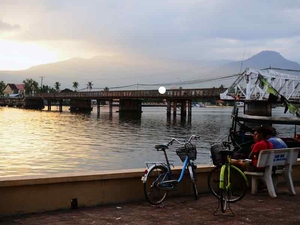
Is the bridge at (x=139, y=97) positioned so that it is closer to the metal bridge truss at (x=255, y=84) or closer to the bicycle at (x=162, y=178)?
the metal bridge truss at (x=255, y=84)

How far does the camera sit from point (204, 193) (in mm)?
8945

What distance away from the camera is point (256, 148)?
8539mm

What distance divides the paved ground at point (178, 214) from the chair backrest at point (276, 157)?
2.61ft

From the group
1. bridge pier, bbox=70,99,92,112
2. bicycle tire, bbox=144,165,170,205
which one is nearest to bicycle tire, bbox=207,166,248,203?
bicycle tire, bbox=144,165,170,205

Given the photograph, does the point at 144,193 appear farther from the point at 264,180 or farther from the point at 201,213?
the point at 264,180

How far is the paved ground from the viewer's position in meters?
6.75

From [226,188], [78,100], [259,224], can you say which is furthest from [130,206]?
[78,100]

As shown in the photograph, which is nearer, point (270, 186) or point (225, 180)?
point (225, 180)

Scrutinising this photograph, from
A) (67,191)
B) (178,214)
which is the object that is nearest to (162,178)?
(178,214)

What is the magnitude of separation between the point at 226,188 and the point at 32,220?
3.52 metres

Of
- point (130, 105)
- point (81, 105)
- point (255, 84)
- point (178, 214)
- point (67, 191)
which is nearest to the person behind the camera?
point (178, 214)

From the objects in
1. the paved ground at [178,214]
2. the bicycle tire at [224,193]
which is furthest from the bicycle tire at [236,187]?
the bicycle tire at [224,193]

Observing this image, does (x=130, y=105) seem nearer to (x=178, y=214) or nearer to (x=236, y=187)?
(x=236, y=187)

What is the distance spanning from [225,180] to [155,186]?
4.59ft
